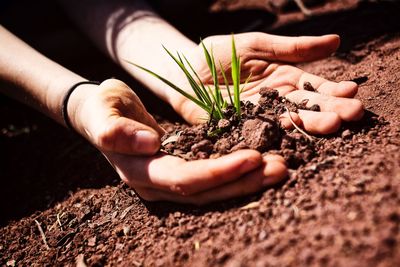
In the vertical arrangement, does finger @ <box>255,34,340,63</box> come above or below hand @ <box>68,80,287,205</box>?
above

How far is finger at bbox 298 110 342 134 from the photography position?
1.38 m

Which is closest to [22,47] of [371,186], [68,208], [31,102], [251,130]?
[31,102]

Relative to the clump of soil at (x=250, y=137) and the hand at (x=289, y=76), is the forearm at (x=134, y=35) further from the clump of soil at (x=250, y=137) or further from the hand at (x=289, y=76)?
the clump of soil at (x=250, y=137)

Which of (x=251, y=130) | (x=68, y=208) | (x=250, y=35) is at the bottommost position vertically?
(x=68, y=208)

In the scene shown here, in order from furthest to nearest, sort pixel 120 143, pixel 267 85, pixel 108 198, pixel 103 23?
pixel 103 23 → pixel 267 85 → pixel 108 198 → pixel 120 143

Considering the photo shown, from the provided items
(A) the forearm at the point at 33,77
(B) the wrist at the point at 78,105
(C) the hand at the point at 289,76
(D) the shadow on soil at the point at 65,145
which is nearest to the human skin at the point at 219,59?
(C) the hand at the point at 289,76

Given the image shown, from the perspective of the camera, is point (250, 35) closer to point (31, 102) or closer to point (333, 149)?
point (333, 149)

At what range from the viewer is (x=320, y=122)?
140cm

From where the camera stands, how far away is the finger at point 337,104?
54.9 inches

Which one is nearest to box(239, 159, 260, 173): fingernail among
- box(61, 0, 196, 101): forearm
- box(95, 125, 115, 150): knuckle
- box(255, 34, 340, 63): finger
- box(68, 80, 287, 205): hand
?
box(68, 80, 287, 205): hand

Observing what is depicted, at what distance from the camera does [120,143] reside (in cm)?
126

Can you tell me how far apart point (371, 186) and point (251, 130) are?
0.51 meters

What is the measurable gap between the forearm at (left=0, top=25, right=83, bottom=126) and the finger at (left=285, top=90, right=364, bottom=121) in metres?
1.27

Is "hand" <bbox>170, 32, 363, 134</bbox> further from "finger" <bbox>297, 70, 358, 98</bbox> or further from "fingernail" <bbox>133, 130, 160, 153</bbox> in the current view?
"fingernail" <bbox>133, 130, 160, 153</bbox>
